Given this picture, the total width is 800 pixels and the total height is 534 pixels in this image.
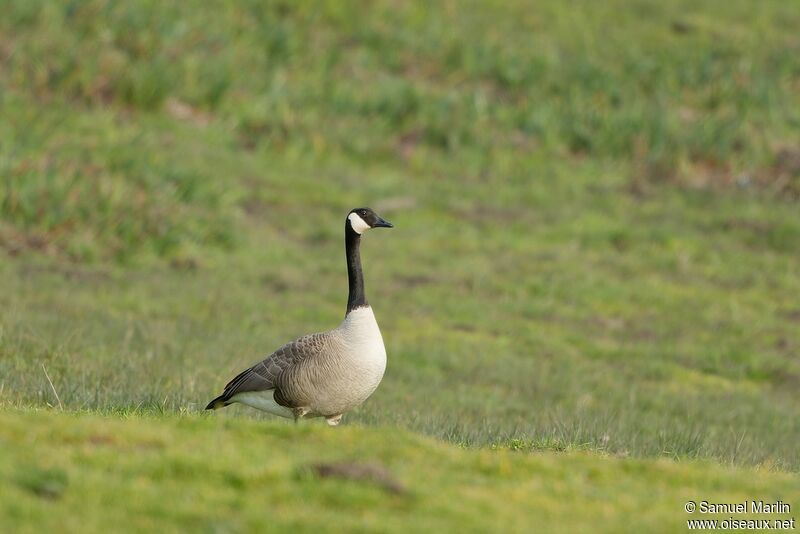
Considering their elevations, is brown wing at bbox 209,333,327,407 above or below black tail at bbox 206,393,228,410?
above

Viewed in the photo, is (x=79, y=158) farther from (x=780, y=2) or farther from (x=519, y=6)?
(x=780, y=2)

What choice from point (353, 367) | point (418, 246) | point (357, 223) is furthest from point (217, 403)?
point (418, 246)

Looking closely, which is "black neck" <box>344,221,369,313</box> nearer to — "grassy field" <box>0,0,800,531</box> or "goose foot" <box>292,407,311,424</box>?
"goose foot" <box>292,407,311,424</box>

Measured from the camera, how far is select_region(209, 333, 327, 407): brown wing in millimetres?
11242

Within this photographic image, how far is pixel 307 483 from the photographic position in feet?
26.0

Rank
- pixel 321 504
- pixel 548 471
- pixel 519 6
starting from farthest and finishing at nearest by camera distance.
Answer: pixel 519 6
pixel 548 471
pixel 321 504

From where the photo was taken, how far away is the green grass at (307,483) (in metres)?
7.32

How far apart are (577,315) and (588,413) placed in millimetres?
7934

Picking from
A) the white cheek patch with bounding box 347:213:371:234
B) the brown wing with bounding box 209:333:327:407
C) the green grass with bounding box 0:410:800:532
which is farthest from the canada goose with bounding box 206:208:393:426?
the green grass with bounding box 0:410:800:532

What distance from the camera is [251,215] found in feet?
89.7

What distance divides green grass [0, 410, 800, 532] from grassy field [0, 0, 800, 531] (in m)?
0.03

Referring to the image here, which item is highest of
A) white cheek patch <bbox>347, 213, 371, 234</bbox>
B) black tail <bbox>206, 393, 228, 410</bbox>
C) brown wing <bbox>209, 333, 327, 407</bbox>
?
white cheek patch <bbox>347, 213, 371, 234</bbox>

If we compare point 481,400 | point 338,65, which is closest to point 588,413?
point 481,400

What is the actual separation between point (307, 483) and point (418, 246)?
18.8 m
